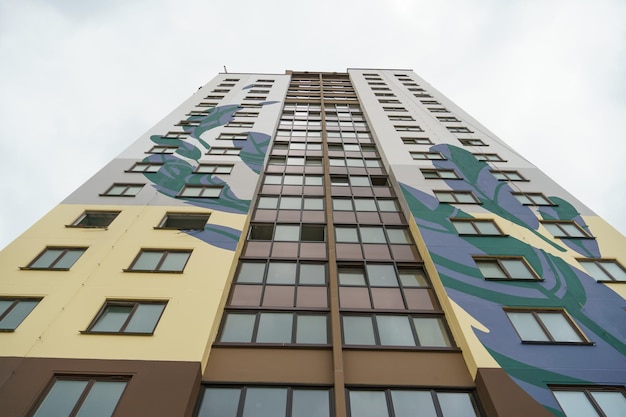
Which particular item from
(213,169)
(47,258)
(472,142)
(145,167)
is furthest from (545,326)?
(145,167)

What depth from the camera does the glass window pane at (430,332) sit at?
1255 centimetres

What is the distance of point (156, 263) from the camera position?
15.1 metres

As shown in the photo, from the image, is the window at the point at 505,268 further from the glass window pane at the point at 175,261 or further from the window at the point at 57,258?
the window at the point at 57,258

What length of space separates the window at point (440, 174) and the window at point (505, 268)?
8304 millimetres

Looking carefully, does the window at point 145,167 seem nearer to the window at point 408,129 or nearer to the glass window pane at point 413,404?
the glass window pane at point 413,404

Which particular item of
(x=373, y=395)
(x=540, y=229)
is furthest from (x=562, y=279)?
(x=373, y=395)

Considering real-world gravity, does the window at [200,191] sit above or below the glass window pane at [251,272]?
above

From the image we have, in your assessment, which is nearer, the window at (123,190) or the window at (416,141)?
the window at (123,190)

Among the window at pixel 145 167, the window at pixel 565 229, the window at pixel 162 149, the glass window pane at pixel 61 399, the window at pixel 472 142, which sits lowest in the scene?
the glass window pane at pixel 61 399

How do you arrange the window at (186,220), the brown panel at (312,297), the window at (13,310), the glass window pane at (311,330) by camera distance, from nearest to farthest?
the window at (13,310), the glass window pane at (311,330), the brown panel at (312,297), the window at (186,220)

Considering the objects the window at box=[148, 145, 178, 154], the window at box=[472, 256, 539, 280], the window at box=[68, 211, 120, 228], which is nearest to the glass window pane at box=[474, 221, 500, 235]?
the window at box=[472, 256, 539, 280]

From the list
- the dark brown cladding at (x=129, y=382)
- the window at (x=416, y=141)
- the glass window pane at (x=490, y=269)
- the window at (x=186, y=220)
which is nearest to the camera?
the dark brown cladding at (x=129, y=382)

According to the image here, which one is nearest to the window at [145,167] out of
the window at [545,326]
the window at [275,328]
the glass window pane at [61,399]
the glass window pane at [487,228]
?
the window at [275,328]

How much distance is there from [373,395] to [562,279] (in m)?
9.99
